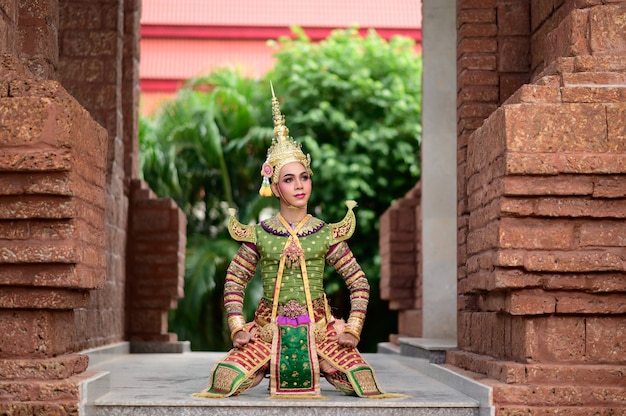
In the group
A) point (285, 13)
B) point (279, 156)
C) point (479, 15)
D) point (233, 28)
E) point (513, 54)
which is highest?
point (285, 13)

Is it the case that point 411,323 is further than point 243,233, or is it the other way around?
point 411,323

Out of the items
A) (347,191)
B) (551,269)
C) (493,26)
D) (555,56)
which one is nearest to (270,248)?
(551,269)

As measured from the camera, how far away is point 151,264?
1177 cm

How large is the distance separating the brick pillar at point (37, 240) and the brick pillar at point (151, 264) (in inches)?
247

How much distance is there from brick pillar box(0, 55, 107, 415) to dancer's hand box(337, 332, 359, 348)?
1437 millimetres

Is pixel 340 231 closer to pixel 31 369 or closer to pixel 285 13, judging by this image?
pixel 31 369

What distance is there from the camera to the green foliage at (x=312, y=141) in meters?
17.3

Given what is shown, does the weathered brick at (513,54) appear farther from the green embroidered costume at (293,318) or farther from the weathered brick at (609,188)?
the weathered brick at (609,188)

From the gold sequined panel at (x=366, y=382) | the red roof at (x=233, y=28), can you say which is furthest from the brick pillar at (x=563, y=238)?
the red roof at (x=233, y=28)

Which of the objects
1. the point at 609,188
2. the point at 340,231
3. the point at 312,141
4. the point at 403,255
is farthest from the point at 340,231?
the point at 312,141

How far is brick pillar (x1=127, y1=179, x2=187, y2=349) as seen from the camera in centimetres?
1160

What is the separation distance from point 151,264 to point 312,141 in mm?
6138

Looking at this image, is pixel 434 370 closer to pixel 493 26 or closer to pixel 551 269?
pixel 551 269

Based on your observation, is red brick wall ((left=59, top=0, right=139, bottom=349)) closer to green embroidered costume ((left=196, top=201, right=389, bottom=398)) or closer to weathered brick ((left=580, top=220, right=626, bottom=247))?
green embroidered costume ((left=196, top=201, right=389, bottom=398))
